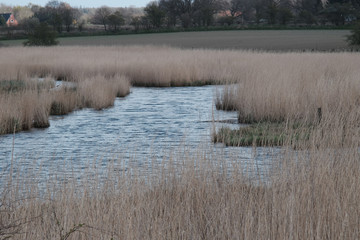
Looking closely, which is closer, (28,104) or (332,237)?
(332,237)

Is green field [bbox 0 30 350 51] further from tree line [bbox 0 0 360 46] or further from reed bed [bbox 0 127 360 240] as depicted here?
reed bed [bbox 0 127 360 240]

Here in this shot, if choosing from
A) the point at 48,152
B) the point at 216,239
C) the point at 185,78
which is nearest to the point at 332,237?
the point at 216,239

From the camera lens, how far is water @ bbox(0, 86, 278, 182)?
24.9 feet

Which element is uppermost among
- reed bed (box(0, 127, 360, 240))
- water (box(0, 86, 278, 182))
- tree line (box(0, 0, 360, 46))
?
tree line (box(0, 0, 360, 46))

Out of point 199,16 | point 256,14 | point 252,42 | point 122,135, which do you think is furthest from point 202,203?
point 256,14

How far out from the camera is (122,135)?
997cm

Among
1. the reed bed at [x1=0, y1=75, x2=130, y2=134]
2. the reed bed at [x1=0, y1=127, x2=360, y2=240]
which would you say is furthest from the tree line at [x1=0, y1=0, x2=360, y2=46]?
the reed bed at [x1=0, y1=127, x2=360, y2=240]

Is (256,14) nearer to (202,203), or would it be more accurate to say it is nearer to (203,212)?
(202,203)

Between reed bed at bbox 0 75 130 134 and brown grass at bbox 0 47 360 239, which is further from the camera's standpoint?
reed bed at bbox 0 75 130 134

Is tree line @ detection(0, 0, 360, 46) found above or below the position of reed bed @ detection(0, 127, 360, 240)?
above

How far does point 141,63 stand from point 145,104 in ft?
24.9

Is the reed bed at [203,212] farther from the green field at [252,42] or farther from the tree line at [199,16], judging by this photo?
the tree line at [199,16]

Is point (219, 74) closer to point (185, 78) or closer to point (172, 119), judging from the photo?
point (185, 78)

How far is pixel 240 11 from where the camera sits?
307ft
